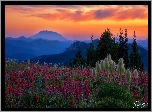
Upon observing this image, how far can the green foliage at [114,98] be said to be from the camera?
833 cm

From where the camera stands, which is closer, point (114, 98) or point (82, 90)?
point (114, 98)

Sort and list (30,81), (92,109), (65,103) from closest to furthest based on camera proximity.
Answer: (92,109)
(65,103)
(30,81)

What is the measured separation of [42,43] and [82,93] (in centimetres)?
253

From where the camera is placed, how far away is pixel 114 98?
880 cm

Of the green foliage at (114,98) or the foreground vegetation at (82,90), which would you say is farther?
the foreground vegetation at (82,90)

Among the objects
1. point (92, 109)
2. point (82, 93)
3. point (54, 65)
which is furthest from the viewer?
point (54, 65)

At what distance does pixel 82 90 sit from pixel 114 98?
1179mm

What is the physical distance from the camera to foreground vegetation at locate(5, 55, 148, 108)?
8648 millimetres

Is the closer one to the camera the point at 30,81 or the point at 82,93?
the point at 82,93

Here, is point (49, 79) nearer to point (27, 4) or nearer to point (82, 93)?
point (82, 93)

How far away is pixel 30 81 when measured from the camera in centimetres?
1079

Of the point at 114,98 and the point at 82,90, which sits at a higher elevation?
the point at 82,90

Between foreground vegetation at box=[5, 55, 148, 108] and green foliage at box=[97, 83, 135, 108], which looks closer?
green foliage at box=[97, 83, 135, 108]

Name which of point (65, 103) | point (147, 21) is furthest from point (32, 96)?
point (147, 21)
